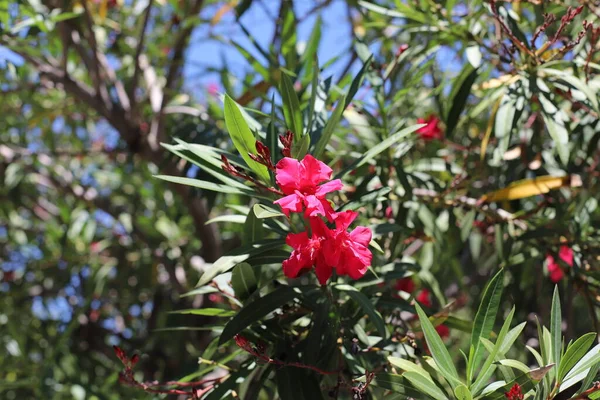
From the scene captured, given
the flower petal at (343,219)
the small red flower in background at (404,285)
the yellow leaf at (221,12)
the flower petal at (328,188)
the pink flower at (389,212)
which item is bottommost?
the small red flower in background at (404,285)

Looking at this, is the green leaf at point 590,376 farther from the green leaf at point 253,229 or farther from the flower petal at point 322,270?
the green leaf at point 253,229

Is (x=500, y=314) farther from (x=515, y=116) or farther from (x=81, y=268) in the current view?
(x=81, y=268)

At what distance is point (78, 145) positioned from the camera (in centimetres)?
298

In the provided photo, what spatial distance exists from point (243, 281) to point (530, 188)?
74 cm

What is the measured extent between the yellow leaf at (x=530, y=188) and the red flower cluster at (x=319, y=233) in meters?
0.68

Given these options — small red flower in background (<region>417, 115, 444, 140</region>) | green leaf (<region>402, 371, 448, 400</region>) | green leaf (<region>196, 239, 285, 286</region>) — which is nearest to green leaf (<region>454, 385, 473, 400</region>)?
green leaf (<region>402, 371, 448, 400</region>)

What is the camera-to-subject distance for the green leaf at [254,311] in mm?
1021

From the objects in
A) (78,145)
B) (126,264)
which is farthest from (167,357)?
(78,145)

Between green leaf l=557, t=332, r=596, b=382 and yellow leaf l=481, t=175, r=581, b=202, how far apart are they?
67 cm

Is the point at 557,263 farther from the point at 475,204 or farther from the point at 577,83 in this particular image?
the point at 577,83

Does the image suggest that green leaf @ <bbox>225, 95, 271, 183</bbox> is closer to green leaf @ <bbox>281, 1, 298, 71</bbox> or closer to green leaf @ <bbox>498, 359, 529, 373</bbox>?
green leaf @ <bbox>498, 359, 529, 373</bbox>

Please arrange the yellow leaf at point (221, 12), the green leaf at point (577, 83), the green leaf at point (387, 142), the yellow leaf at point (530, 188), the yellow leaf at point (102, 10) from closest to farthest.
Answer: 1. the green leaf at point (387, 142)
2. the green leaf at point (577, 83)
3. the yellow leaf at point (530, 188)
4. the yellow leaf at point (102, 10)
5. the yellow leaf at point (221, 12)

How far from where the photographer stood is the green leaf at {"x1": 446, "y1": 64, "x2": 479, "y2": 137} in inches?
55.7

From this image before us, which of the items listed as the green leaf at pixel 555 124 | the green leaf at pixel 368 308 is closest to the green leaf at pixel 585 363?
the green leaf at pixel 368 308
